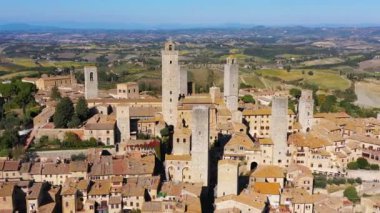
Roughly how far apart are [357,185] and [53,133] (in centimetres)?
2268

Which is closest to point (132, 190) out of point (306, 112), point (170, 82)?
point (170, 82)

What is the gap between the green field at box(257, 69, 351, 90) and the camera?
83.6 meters

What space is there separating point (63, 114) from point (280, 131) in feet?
55.4

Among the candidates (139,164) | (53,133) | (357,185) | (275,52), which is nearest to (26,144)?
(53,133)

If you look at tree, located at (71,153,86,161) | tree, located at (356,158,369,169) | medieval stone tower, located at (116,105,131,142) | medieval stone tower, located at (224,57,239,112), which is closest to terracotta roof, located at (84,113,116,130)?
medieval stone tower, located at (116,105,131,142)

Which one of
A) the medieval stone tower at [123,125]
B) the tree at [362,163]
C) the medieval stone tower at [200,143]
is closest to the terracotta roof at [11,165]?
the medieval stone tower at [123,125]

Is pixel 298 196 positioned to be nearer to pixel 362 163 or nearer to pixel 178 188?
pixel 178 188

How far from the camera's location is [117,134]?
116 ft

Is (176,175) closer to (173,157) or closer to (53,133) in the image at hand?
(173,157)

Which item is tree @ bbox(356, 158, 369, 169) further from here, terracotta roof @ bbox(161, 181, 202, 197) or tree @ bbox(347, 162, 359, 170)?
terracotta roof @ bbox(161, 181, 202, 197)

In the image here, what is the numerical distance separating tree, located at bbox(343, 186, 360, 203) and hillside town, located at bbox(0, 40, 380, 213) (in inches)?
5.9

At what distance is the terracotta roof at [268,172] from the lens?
30.5 m

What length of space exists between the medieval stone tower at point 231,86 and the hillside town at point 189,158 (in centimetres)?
9

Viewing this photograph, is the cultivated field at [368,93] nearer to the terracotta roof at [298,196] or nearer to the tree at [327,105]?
the tree at [327,105]
